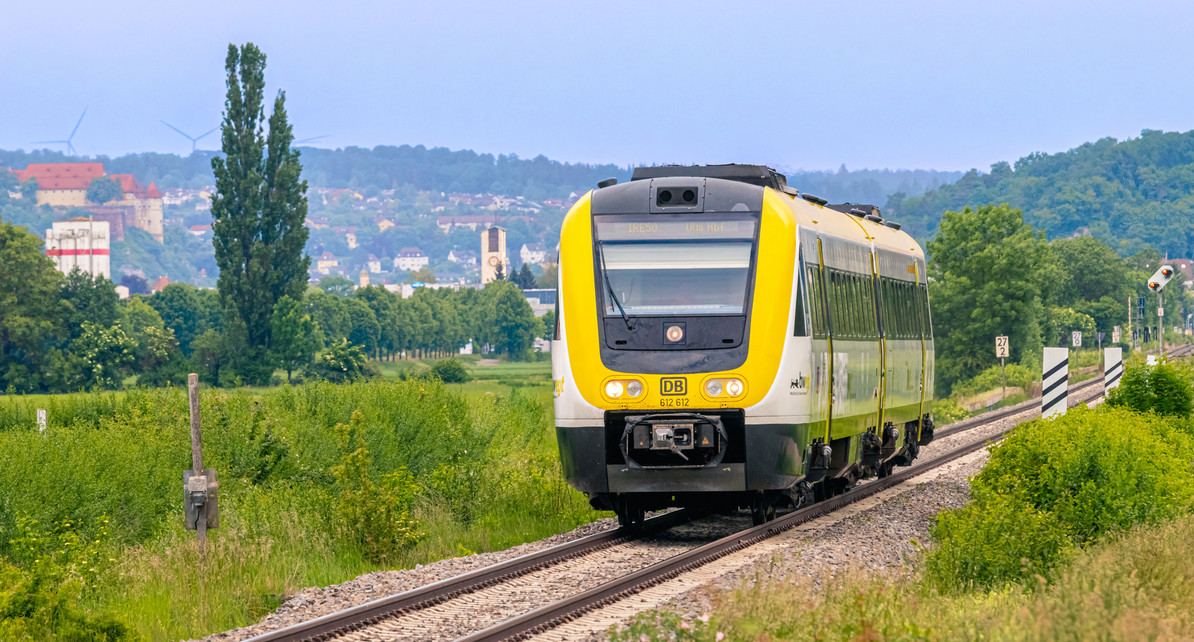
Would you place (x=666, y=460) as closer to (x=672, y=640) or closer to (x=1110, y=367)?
(x=672, y=640)

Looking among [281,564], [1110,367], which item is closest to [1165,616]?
[281,564]

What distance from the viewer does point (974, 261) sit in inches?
3556

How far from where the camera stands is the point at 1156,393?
20.2m

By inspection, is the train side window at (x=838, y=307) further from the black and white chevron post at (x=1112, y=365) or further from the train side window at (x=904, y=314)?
the black and white chevron post at (x=1112, y=365)

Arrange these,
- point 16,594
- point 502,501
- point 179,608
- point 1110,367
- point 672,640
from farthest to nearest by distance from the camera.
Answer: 1. point 1110,367
2. point 502,501
3. point 179,608
4. point 16,594
5. point 672,640

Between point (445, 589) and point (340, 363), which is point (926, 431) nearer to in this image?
point (445, 589)

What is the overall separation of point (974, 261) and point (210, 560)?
81.7 metres

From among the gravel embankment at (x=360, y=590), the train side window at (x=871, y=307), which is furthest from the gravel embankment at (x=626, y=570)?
the train side window at (x=871, y=307)

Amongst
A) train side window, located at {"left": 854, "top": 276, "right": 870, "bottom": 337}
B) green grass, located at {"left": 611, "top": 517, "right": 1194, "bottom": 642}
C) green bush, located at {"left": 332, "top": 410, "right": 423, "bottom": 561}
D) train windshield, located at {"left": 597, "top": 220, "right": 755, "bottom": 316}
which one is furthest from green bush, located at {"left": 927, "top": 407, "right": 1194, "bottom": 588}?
green bush, located at {"left": 332, "top": 410, "right": 423, "bottom": 561}

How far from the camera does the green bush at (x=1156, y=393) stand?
20.1 metres

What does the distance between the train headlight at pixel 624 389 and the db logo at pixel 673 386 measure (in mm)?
181

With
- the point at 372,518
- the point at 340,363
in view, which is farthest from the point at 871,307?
the point at 340,363

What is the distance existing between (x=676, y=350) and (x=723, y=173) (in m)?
3.45

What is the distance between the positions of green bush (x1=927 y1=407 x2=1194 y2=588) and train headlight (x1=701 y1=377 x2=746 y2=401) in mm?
2295
